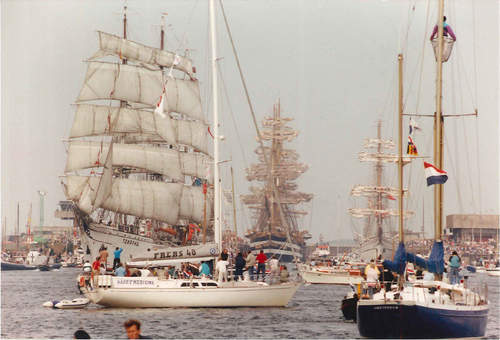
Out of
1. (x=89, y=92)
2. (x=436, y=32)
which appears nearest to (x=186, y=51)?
(x=89, y=92)

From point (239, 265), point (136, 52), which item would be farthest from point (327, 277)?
point (239, 265)

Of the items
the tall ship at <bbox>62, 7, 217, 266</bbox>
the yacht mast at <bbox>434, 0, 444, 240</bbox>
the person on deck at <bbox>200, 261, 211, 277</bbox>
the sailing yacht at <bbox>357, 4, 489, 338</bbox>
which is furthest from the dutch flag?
the tall ship at <bbox>62, 7, 217, 266</bbox>

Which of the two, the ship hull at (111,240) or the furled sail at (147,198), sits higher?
the furled sail at (147,198)

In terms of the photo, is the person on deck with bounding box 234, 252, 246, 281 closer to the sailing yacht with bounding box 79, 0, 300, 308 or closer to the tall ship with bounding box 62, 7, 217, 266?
the sailing yacht with bounding box 79, 0, 300, 308

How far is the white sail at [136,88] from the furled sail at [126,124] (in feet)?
3.99

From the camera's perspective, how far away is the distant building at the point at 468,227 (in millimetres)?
150375

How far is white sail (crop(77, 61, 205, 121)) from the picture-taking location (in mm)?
75625

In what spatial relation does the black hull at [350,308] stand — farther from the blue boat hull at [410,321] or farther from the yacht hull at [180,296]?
the blue boat hull at [410,321]

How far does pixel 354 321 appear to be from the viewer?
32.6 metres

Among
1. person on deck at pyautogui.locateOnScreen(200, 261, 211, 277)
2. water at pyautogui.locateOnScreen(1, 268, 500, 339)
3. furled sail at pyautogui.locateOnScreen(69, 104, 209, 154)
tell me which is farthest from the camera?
furled sail at pyautogui.locateOnScreen(69, 104, 209, 154)

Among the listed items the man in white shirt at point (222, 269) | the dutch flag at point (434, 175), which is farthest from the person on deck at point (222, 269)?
the dutch flag at point (434, 175)

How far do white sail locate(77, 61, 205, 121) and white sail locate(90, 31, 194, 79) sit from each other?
173 centimetres

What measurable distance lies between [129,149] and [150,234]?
8493 mm

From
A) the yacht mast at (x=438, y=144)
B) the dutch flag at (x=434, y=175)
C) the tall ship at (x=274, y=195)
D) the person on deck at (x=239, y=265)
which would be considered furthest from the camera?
the tall ship at (x=274, y=195)
